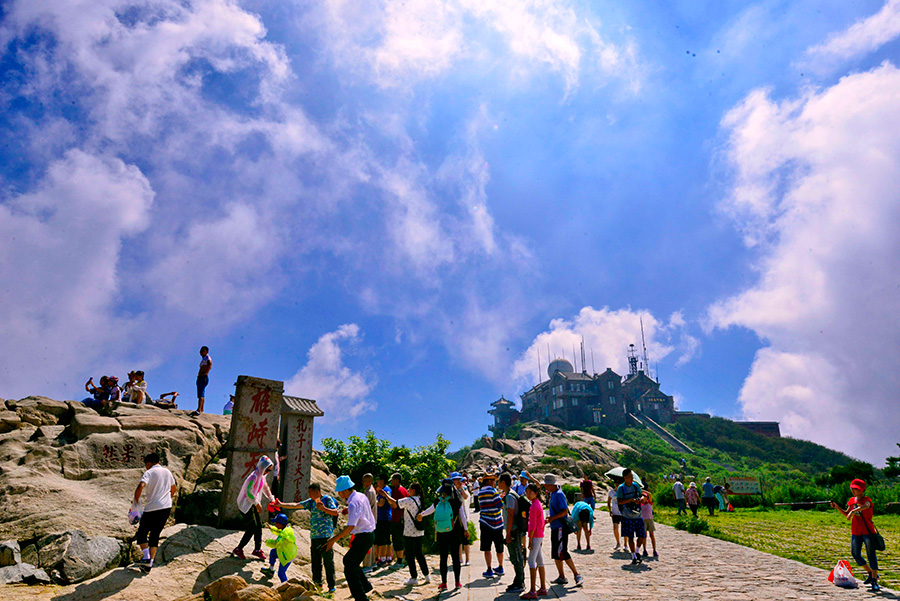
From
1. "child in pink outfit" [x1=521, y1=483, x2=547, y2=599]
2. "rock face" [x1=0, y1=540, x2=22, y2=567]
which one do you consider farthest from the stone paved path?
"rock face" [x1=0, y1=540, x2=22, y2=567]

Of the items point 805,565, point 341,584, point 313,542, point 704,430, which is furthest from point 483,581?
point 704,430

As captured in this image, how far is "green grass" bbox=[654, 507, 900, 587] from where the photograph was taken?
31.0 ft

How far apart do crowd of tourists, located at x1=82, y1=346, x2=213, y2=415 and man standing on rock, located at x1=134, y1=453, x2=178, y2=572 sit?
5822mm

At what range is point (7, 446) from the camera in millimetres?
9656

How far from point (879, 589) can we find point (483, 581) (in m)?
5.74

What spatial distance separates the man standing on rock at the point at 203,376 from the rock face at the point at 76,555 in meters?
6.87

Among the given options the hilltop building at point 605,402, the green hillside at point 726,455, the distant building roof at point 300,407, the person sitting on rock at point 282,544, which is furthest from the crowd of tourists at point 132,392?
the hilltop building at point 605,402

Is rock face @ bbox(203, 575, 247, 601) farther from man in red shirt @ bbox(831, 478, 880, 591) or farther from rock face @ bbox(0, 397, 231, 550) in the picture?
man in red shirt @ bbox(831, 478, 880, 591)

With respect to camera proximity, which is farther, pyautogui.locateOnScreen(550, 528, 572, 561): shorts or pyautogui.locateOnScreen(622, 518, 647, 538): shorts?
pyautogui.locateOnScreen(622, 518, 647, 538): shorts

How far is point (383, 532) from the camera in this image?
30.5 ft

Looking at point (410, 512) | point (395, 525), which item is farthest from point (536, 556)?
point (395, 525)

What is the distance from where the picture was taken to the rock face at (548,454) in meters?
44.2

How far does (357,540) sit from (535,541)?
2.62 metres

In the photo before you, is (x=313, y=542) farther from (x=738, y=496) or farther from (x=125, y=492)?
(x=738, y=496)
